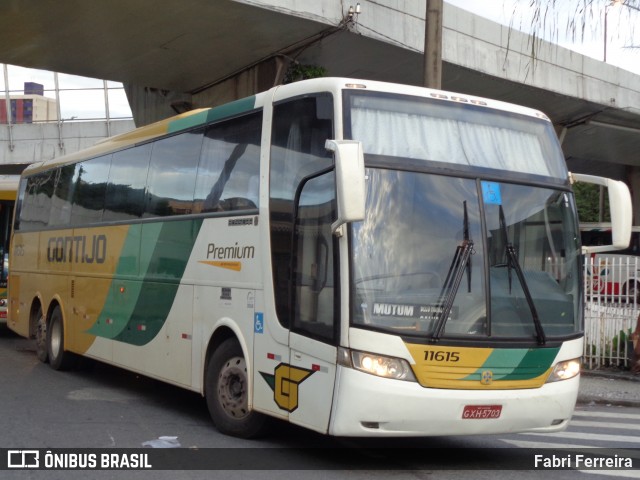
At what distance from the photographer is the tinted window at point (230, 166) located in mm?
9242

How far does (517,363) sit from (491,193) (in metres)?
1.50

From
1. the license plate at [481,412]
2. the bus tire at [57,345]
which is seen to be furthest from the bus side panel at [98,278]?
the license plate at [481,412]

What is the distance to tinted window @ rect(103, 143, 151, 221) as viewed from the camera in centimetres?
1201

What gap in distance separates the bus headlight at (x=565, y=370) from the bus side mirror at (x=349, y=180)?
8.12 ft

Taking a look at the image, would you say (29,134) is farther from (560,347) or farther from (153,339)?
(560,347)

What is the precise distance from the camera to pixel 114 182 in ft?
42.7

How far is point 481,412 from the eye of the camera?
7660mm

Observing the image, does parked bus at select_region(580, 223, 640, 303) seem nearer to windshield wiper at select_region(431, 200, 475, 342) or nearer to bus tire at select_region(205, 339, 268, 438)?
bus tire at select_region(205, 339, 268, 438)

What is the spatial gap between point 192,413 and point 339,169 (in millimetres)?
5038

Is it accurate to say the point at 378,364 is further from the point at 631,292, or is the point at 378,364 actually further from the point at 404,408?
the point at 631,292

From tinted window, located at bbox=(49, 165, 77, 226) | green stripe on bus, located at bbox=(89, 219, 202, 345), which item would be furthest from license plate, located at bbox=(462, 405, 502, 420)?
tinted window, located at bbox=(49, 165, 77, 226)

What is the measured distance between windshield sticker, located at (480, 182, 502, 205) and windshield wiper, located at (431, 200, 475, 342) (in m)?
0.32

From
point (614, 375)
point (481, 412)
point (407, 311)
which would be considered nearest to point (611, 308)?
point (614, 375)

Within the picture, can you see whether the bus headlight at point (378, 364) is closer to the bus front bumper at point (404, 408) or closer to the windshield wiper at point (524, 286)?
the bus front bumper at point (404, 408)
